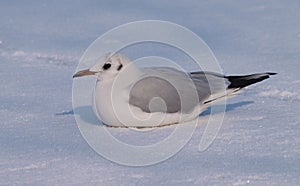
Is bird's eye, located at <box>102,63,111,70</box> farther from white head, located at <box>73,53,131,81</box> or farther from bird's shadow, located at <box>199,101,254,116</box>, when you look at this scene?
bird's shadow, located at <box>199,101,254,116</box>

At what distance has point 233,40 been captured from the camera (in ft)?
22.3

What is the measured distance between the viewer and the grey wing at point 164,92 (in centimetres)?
434

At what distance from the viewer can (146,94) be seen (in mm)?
4352

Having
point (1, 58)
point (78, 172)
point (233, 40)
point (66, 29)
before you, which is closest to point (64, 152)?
point (78, 172)

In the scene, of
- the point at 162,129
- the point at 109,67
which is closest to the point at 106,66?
the point at 109,67

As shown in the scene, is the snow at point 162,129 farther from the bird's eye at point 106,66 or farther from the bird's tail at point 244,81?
the bird's eye at point 106,66

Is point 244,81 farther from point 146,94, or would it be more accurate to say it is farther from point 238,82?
Answer: point 146,94

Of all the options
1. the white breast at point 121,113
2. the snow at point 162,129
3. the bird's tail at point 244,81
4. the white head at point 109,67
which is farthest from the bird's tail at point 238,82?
the white head at point 109,67

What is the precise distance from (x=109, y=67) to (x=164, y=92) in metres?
0.37

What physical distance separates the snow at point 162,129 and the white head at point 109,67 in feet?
1.02

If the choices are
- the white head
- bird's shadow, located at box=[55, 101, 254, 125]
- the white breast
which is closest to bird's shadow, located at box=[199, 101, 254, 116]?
bird's shadow, located at box=[55, 101, 254, 125]

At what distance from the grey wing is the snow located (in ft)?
0.51

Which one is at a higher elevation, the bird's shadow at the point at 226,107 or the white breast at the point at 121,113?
the white breast at the point at 121,113

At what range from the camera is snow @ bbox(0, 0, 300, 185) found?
3625 millimetres
